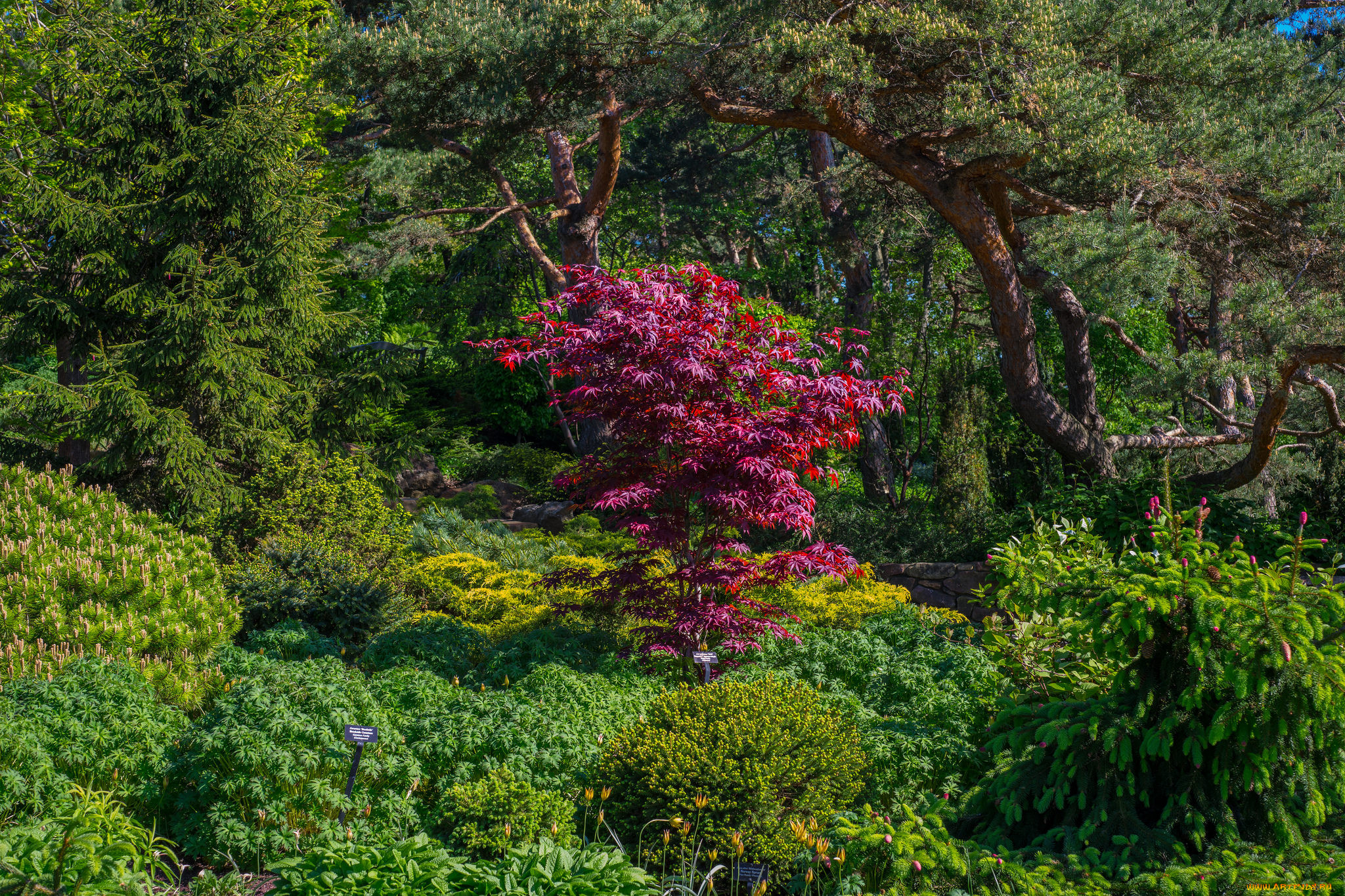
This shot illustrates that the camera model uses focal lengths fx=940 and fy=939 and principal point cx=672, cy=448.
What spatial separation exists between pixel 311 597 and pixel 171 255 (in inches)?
145

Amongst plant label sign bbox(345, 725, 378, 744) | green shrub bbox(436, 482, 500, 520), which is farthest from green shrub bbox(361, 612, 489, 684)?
green shrub bbox(436, 482, 500, 520)

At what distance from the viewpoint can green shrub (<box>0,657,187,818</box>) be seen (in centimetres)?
382

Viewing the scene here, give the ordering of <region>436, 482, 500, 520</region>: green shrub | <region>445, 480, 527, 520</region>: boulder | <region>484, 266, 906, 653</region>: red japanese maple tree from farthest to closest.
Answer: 1. <region>445, 480, 527, 520</region>: boulder
2. <region>436, 482, 500, 520</region>: green shrub
3. <region>484, 266, 906, 653</region>: red japanese maple tree

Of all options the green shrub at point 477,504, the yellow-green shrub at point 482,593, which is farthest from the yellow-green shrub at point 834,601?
the green shrub at point 477,504

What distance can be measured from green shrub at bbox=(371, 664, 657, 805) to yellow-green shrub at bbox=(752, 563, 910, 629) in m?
2.12

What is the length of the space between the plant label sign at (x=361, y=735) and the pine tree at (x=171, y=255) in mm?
5499

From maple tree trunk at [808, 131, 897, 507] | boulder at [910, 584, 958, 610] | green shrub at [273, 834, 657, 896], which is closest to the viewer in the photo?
green shrub at [273, 834, 657, 896]

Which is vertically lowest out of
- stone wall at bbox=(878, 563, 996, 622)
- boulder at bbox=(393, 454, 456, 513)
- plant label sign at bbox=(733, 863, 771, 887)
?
plant label sign at bbox=(733, 863, 771, 887)

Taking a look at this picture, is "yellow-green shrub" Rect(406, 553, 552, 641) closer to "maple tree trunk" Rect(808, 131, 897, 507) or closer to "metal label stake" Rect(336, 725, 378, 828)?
"metal label stake" Rect(336, 725, 378, 828)

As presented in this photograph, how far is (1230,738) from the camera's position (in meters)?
3.54

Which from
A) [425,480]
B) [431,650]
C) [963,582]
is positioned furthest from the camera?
[425,480]

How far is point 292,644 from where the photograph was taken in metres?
6.42

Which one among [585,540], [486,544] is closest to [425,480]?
[585,540]

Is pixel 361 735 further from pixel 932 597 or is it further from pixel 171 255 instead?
pixel 932 597
